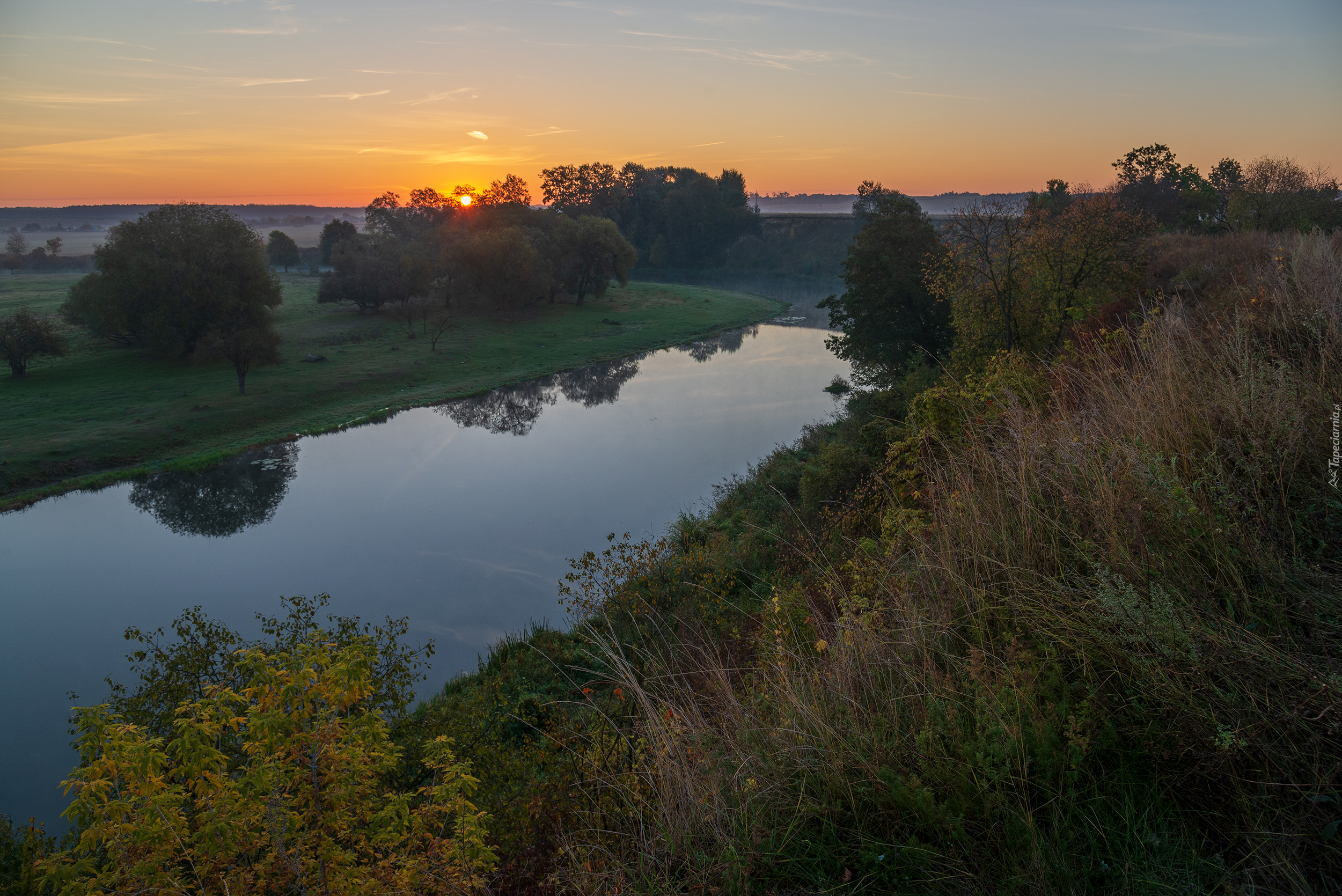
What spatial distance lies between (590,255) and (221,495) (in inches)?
1902

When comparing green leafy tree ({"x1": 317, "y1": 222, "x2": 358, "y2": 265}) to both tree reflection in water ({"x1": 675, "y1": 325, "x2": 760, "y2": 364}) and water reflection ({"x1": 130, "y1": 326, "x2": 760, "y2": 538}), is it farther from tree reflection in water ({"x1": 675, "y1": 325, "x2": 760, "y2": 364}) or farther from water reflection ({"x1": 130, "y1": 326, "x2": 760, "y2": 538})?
water reflection ({"x1": 130, "y1": 326, "x2": 760, "y2": 538})

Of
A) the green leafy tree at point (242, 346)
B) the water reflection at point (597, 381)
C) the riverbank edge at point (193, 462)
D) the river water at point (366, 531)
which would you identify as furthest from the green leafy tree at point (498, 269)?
the river water at point (366, 531)

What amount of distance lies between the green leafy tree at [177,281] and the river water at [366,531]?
1421 centimetres

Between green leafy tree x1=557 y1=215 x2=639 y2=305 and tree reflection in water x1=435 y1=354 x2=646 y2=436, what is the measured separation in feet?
71.8

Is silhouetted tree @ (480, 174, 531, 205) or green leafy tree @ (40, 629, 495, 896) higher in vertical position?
silhouetted tree @ (480, 174, 531, 205)

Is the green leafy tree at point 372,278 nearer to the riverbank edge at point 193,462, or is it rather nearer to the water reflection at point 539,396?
the water reflection at point 539,396

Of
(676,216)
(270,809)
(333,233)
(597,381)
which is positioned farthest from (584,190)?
(270,809)

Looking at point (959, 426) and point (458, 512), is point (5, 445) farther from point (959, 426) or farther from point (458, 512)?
point (959, 426)

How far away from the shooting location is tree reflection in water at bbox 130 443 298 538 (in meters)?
23.9

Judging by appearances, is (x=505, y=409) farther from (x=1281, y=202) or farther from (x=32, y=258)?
(x=32, y=258)

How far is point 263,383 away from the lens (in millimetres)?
37844

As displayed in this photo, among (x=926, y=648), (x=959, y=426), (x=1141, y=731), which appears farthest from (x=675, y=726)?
(x=959, y=426)

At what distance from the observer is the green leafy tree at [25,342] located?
37188 mm

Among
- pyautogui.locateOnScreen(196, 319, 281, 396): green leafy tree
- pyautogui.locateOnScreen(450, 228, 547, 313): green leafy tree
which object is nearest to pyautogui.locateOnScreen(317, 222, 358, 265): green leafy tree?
pyautogui.locateOnScreen(450, 228, 547, 313): green leafy tree
